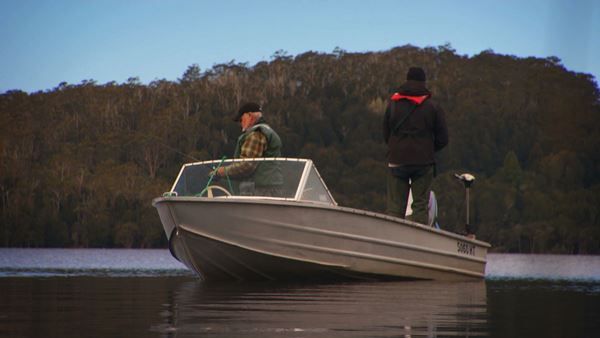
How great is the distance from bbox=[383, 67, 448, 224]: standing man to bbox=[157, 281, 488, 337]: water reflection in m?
2.60

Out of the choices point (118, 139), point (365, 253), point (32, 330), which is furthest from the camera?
point (118, 139)

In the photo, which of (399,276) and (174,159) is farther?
(174,159)

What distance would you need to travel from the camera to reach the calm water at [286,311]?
20.6 feet

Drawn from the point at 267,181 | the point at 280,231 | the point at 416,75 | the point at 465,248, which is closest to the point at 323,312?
the point at 280,231

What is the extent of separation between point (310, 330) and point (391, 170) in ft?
25.7

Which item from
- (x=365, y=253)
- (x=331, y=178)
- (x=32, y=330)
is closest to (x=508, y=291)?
(x=365, y=253)

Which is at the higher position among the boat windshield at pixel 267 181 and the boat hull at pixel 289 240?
the boat windshield at pixel 267 181

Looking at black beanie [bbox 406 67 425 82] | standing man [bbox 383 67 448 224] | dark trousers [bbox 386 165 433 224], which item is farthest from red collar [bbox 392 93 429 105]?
dark trousers [bbox 386 165 433 224]

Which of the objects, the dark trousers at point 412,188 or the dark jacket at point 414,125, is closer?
the dark jacket at point 414,125

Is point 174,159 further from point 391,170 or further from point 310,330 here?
point 310,330

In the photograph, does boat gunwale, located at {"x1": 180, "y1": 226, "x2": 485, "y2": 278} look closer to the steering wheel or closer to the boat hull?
the boat hull

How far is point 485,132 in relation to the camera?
5000 inches

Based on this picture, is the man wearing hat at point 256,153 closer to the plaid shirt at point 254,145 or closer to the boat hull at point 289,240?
the plaid shirt at point 254,145

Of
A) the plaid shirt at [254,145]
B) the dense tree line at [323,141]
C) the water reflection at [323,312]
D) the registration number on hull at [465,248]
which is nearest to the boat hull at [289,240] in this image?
the registration number on hull at [465,248]
